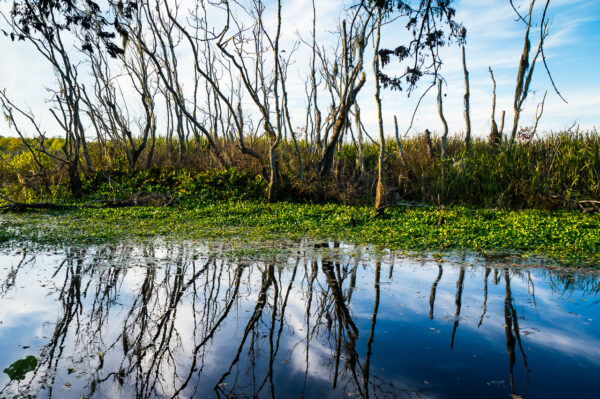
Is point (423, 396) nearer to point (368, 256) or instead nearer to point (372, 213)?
point (368, 256)

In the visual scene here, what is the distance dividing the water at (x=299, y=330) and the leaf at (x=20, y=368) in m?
0.05

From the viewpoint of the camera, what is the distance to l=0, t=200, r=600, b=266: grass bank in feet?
21.5

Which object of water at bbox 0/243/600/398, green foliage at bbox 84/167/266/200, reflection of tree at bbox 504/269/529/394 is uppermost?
green foliage at bbox 84/167/266/200

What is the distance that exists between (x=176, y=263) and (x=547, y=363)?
3.99 m

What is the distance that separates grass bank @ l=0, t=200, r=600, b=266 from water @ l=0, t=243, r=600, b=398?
1227 millimetres

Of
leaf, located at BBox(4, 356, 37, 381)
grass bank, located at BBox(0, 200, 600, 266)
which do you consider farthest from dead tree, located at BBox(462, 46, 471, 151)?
leaf, located at BBox(4, 356, 37, 381)

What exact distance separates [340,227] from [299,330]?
461 cm

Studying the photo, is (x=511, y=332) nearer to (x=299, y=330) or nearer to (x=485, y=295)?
(x=485, y=295)

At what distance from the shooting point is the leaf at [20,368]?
9.27 feet

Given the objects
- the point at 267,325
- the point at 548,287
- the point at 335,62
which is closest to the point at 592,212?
the point at 548,287

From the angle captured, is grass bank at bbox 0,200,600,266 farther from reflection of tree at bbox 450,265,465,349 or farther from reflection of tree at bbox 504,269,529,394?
reflection of tree at bbox 504,269,529,394

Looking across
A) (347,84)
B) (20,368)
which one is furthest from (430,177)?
(20,368)

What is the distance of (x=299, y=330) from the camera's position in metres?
3.46

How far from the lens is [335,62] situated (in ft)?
45.5
